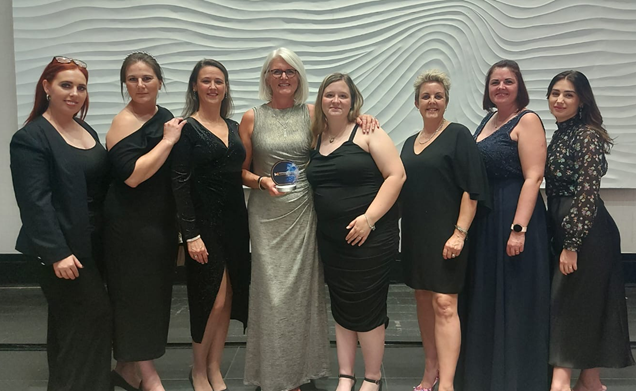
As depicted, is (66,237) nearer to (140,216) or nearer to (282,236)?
(140,216)

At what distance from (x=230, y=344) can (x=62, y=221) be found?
166 cm

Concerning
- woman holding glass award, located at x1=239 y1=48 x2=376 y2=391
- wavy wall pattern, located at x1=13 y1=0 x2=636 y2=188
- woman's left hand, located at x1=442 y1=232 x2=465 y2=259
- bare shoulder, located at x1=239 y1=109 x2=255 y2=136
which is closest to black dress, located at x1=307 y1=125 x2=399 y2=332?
woman holding glass award, located at x1=239 y1=48 x2=376 y2=391

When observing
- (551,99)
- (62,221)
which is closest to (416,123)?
(551,99)

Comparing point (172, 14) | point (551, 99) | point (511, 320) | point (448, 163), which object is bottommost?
point (511, 320)

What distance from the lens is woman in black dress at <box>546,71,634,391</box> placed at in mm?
2148

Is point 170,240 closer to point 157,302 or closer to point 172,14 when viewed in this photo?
point 157,302

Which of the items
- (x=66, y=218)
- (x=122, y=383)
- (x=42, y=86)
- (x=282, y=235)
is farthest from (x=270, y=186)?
(x=122, y=383)

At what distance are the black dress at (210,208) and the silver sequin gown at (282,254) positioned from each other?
94mm

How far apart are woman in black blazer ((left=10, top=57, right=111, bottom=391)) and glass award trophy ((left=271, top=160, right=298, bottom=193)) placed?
2.60ft

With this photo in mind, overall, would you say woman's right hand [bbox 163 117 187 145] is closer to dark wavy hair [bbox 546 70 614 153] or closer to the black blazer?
the black blazer

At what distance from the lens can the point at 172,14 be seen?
424 centimetres

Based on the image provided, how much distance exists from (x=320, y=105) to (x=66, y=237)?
4.28ft

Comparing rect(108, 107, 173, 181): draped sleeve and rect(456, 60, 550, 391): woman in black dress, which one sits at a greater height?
rect(108, 107, 173, 181): draped sleeve

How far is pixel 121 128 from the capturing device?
2.11 m
